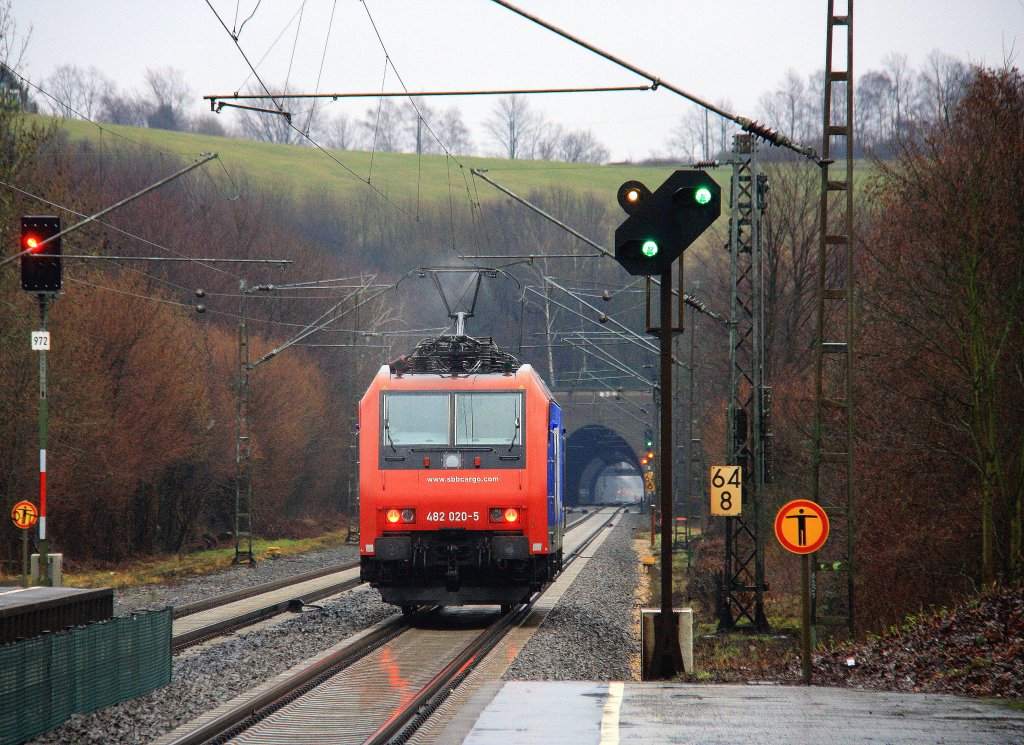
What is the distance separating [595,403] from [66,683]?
69.1 meters

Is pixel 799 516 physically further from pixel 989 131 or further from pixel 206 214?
pixel 206 214

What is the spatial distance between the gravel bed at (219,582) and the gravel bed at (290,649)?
4 centimetres

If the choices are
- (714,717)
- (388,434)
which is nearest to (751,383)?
(388,434)

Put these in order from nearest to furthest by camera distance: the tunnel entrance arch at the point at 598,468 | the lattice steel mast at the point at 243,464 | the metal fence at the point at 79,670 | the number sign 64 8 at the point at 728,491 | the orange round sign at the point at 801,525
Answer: the metal fence at the point at 79,670, the orange round sign at the point at 801,525, the number sign 64 8 at the point at 728,491, the lattice steel mast at the point at 243,464, the tunnel entrance arch at the point at 598,468

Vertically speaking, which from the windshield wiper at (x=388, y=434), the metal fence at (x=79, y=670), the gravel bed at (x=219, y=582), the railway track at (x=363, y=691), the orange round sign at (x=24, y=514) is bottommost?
the gravel bed at (x=219, y=582)

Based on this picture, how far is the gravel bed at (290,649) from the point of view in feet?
36.0

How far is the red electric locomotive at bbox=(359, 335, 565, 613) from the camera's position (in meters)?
17.7

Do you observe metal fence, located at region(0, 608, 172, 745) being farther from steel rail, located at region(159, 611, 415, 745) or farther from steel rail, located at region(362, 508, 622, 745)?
steel rail, located at region(362, 508, 622, 745)

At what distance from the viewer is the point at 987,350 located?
62.9 ft

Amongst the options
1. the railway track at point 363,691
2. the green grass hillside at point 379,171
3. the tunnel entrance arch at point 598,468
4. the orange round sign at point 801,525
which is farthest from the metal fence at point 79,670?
the green grass hillside at point 379,171

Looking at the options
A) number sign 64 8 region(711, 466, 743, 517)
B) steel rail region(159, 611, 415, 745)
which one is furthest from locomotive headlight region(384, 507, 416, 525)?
number sign 64 8 region(711, 466, 743, 517)

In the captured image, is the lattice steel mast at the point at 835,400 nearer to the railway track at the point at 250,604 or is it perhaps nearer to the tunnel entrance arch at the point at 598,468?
the railway track at the point at 250,604

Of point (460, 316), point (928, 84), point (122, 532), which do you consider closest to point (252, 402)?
point (122, 532)

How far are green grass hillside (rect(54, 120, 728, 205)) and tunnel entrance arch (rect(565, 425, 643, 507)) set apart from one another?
1986 cm
